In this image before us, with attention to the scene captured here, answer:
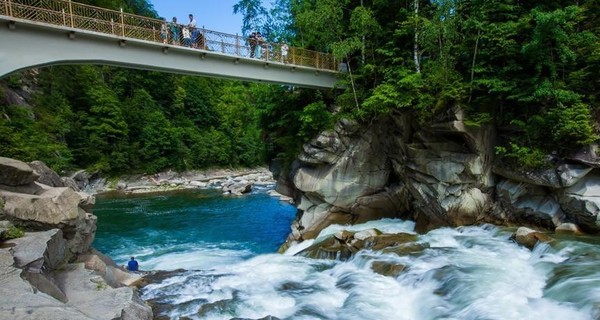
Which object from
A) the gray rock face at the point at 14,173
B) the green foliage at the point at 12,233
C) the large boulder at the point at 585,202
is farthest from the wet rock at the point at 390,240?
the gray rock face at the point at 14,173

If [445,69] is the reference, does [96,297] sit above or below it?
below

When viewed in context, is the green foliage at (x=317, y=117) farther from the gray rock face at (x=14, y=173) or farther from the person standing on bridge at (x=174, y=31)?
the gray rock face at (x=14, y=173)

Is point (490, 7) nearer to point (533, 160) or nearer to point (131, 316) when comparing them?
point (533, 160)

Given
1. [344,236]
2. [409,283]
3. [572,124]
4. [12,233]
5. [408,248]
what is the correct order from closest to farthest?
[12,233], [409,283], [572,124], [408,248], [344,236]

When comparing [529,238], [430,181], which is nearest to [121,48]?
[430,181]

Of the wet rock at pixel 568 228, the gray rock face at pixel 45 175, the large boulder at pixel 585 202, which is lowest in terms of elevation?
the wet rock at pixel 568 228

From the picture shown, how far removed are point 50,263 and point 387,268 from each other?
9.80m

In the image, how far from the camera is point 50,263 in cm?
968

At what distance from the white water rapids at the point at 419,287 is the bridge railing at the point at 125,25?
32.2 ft

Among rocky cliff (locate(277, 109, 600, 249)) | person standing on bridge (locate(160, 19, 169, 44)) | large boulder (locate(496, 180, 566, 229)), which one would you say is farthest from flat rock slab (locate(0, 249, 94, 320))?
large boulder (locate(496, 180, 566, 229))

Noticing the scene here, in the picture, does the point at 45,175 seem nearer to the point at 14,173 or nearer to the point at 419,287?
the point at 14,173

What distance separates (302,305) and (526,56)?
1270 cm

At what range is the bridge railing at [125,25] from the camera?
42.3 feet

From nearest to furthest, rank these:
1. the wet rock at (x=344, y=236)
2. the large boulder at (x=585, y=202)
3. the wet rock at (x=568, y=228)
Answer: the large boulder at (x=585, y=202) → the wet rock at (x=568, y=228) → the wet rock at (x=344, y=236)
